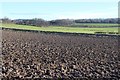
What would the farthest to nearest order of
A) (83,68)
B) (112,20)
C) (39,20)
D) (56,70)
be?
(112,20) → (39,20) → (83,68) → (56,70)

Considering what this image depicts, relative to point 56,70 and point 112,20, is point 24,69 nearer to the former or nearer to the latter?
point 56,70

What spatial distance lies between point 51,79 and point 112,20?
320 feet

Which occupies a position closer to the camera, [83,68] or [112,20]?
[83,68]

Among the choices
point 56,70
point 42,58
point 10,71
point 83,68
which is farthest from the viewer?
point 42,58

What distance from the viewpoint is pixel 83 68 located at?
46.8ft

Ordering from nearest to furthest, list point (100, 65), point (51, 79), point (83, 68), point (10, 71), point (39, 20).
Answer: point (51, 79) → point (10, 71) → point (83, 68) → point (100, 65) → point (39, 20)

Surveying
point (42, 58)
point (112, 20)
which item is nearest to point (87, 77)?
point (42, 58)

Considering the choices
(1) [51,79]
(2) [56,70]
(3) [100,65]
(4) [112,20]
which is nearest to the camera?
(1) [51,79]

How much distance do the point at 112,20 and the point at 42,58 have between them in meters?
92.4

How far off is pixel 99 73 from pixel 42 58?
483 cm

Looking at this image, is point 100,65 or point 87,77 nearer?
point 87,77

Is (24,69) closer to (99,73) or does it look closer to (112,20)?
(99,73)

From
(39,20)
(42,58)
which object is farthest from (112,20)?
(42,58)

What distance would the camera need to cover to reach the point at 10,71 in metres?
12.5
